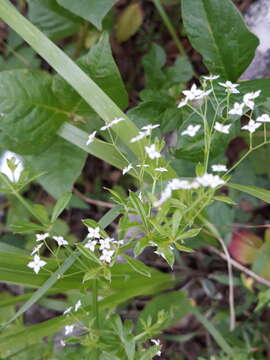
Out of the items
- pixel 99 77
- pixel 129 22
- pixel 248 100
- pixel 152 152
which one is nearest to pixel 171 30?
pixel 129 22

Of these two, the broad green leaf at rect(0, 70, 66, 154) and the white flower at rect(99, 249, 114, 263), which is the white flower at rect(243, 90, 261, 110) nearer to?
the white flower at rect(99, 249, 114, 263)

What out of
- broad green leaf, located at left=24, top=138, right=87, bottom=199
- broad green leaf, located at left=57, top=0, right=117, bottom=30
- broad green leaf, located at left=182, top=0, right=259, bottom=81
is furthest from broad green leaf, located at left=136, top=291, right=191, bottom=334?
broad green leaf, located at left=57, top=0, right=117, bottom=30

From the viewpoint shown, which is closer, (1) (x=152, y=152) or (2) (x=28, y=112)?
(1) (x=152, y=152)

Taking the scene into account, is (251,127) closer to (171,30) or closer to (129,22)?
(171,30)

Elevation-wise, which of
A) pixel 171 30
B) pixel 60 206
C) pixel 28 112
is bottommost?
pixel 60 206

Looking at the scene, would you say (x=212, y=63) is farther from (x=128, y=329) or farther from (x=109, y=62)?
(x=128, y=329)

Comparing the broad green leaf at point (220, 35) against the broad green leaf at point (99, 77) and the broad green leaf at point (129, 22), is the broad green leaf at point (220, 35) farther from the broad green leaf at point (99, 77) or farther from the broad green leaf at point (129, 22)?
the broad green leaf at point (129, 22)

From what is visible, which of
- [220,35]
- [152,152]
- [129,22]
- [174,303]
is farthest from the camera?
[129,22]
